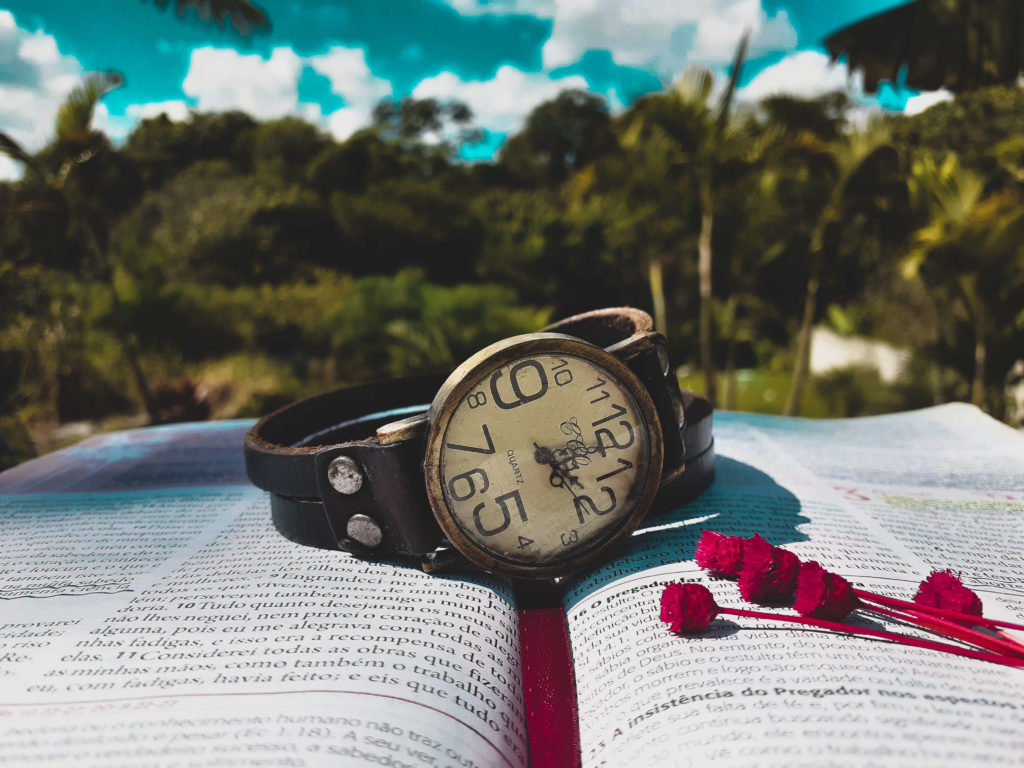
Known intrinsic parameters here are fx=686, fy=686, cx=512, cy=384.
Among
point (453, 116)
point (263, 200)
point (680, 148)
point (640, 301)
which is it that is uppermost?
point (453, 116)

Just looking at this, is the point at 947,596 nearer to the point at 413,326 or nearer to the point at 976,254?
the point at 976,254

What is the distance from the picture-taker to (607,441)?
148cm

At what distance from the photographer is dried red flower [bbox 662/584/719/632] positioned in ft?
3.76

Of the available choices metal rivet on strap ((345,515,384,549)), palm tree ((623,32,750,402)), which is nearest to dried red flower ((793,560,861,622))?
metal rivet on strap ((345,515,384,549))

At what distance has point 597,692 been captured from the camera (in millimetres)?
1104

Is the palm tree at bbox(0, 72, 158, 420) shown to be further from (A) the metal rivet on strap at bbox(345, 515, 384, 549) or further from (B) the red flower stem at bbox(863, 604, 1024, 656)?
(B) the red flower stem at bbox(863, 604, 1024, 656)

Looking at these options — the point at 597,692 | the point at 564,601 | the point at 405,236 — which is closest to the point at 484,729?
the point at 597,692

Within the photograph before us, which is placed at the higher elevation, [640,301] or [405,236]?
[405,236]

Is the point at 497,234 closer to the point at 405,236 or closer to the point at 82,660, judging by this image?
the point at 405,236

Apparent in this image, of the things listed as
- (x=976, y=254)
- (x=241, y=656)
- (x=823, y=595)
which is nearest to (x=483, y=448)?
(x=241, y=656)

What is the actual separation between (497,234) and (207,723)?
15804 millimetres

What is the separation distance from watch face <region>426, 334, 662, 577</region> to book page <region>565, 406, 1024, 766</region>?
4.9 inches

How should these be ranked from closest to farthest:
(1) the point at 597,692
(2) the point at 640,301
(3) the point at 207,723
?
(3) the point at 207,723 < (1) the point at 597,692 < (2) the point at 640,301

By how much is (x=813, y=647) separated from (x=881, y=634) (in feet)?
0.42
